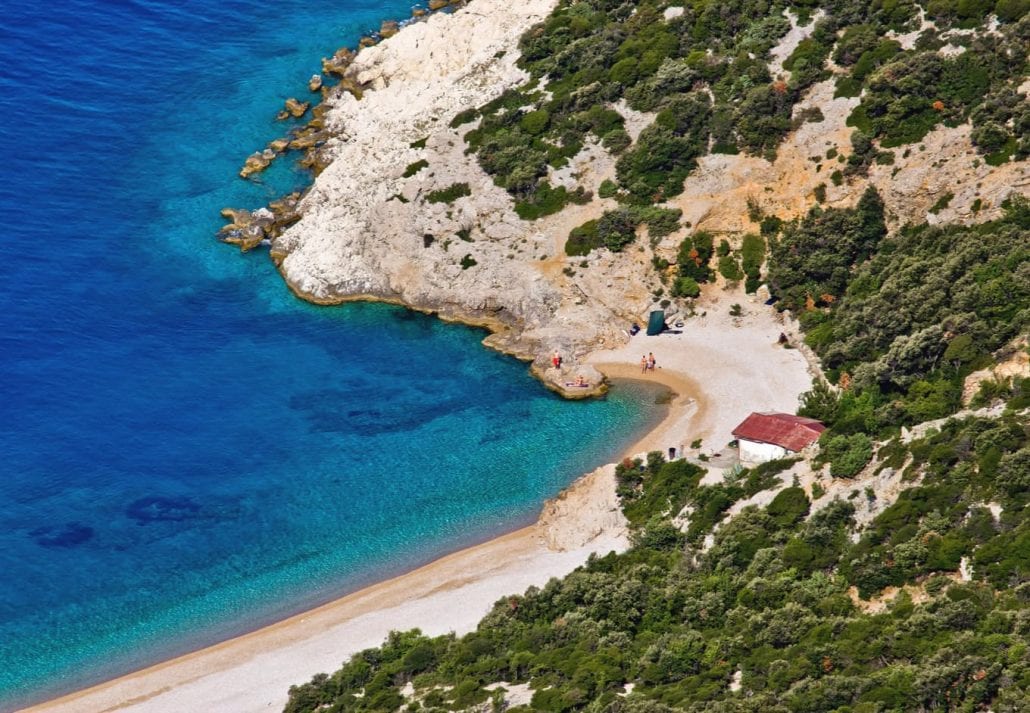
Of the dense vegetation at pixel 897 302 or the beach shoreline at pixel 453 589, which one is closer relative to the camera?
the beach shoreline at pixel 453 589

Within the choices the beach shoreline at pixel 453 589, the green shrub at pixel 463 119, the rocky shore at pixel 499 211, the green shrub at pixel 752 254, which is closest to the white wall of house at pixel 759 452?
the beach shoreline at pixel 453 589

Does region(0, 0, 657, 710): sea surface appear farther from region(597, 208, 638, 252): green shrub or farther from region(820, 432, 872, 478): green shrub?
region(820, 432, 872, 478): green shrub

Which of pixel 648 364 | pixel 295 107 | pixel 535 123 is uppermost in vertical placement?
pixel 295 107

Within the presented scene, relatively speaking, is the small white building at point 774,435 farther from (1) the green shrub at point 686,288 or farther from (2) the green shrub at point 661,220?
(2) the green shrub at point 661,220

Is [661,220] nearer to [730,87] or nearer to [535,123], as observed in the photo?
[730,87]

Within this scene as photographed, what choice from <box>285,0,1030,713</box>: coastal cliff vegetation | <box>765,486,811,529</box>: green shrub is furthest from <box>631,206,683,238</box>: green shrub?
<box>765,486,811,529</box>: green shrub

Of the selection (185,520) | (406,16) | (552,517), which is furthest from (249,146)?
(552,517)

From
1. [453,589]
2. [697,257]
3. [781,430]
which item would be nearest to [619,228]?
[697,257]
